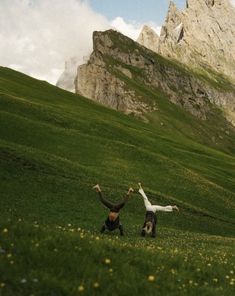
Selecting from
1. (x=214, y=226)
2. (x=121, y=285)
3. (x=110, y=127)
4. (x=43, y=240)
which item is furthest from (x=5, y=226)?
(x=110, y=127)

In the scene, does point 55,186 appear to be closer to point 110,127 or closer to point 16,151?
point 16,151

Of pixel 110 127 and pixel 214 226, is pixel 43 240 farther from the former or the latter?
pixel 110 127

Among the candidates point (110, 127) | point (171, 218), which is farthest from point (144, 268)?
point (110, 127)

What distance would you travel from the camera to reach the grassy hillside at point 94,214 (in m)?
13.1

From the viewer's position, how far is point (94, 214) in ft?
132

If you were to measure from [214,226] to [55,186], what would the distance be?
1794 centimetres

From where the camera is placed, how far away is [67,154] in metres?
62.9

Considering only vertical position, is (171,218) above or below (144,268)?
below

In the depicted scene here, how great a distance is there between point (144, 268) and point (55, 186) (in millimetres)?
30717

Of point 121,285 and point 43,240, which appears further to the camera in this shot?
point 43,240

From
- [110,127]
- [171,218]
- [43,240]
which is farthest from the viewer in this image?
[110,127]

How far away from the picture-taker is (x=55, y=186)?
44.9m

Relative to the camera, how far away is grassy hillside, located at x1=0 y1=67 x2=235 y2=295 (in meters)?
13.1

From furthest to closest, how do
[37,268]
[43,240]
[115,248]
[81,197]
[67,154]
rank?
1. [67,154]
2. [81,197]
3. [115,248]
4. [43,240]
5. [37,268]
